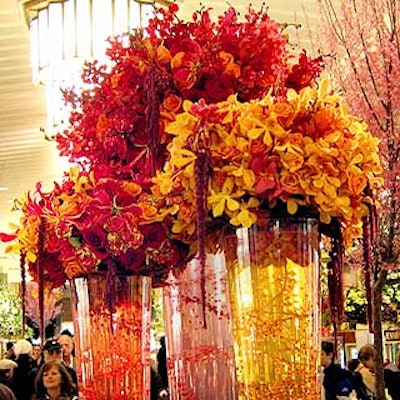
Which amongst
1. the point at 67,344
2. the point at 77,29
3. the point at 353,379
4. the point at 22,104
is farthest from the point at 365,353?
the point at 77,29

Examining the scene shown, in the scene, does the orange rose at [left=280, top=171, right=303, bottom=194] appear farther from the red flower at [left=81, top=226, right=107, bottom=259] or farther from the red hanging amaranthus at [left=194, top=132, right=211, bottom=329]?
the red flower at [left=81, top=226, right=107, bottom=259]

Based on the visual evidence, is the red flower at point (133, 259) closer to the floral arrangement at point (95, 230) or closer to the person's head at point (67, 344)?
the floral arrangement at point (95, 230)

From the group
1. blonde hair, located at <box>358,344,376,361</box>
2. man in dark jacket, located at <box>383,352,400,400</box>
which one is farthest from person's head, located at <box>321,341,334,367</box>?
man in dark jacket, located at <box>383,352,400,400</box>

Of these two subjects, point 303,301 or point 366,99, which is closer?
point 303,301

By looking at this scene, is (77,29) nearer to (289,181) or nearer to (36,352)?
(289,181)

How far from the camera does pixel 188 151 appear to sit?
67.2 inches

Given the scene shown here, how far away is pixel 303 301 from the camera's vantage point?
1.72 m

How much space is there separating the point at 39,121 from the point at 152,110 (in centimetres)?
581

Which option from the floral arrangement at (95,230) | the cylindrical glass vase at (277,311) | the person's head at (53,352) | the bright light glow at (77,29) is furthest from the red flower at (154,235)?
the person's head at (53,352)

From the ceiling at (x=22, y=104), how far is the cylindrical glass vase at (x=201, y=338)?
1.85ft

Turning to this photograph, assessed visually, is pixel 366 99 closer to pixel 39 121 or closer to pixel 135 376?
pixel 135 376

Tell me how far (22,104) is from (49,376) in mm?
3047

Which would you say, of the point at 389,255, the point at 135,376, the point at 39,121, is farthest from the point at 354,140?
the point at 39,121

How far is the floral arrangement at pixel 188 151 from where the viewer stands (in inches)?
66.3
